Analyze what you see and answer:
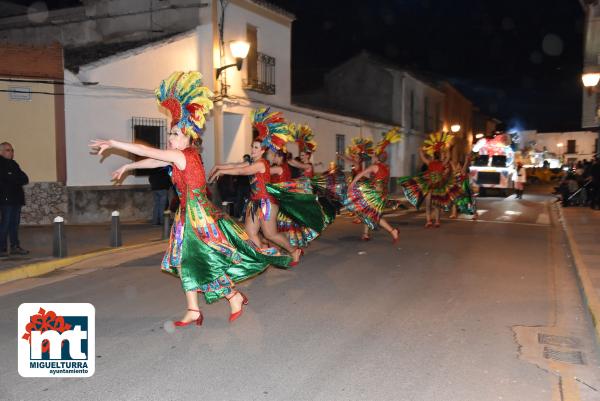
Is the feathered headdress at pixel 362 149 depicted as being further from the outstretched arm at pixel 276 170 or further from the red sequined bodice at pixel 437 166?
the outstretched arm at pixel 276 170

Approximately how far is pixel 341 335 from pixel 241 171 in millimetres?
2247

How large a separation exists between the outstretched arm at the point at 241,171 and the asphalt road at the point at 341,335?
4.79ft

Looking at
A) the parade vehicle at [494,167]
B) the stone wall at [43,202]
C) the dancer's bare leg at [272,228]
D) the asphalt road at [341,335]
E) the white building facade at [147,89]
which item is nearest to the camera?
the asphalt road at [341,335]

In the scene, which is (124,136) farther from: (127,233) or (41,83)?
(127,233)

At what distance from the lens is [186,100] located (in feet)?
17.4

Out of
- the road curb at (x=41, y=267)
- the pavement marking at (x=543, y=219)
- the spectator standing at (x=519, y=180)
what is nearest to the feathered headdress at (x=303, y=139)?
the road curb at (x=41, y=267)

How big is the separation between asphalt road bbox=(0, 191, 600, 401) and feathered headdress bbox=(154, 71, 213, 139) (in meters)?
1.98

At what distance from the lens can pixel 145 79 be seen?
15023mm

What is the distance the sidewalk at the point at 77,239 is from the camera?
29.6 ft

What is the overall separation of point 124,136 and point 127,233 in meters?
3.51

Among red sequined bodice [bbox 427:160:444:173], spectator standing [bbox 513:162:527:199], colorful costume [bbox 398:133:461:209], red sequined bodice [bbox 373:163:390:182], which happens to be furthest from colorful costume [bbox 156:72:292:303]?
spectator standing [bbox 513:162:527:199]

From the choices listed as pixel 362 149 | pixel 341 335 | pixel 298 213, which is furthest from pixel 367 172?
pixel 341 335

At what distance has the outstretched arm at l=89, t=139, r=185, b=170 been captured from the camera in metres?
4.68

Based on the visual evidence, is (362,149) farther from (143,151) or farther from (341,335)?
(143,151)
